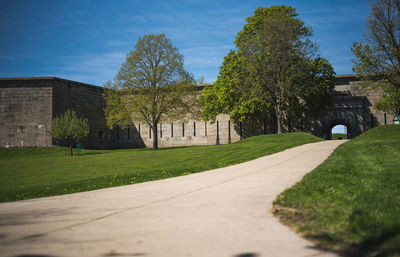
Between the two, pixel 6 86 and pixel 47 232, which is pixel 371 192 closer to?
pixel 47 232

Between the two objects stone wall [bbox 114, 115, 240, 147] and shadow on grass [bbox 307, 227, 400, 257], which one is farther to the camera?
stone wall [bbox 114, 115, 240, 147]

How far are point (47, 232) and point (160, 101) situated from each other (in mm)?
34055

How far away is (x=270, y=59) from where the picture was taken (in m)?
34.1

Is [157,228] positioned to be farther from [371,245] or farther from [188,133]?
[188,133]

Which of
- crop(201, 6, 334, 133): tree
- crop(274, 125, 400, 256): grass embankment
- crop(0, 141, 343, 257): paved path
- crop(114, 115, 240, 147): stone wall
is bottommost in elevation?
crop(0, 141, 343, 257): paved path

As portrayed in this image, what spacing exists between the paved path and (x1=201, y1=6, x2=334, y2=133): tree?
→ 2802 centimetres

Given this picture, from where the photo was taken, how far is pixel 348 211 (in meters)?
4.84

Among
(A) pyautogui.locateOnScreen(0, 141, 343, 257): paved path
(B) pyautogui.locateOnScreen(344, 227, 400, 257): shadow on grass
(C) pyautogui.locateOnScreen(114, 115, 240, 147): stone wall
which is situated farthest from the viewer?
(C) pyautogui.locateOnScreen(114, 115, 240, 147): stone wall

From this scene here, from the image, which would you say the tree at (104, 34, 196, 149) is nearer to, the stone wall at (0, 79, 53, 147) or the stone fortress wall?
the stone fortress wall

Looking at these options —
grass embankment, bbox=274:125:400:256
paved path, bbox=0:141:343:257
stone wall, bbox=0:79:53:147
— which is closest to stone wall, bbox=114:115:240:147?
stone wall, bbox=0:79:53:147

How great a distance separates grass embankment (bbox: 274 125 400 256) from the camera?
3.68 meters

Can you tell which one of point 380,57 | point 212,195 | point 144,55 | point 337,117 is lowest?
point 212,195

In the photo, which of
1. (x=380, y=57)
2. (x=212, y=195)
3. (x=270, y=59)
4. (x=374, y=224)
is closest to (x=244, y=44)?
(x=270, y=59)

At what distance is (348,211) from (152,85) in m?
33.6
